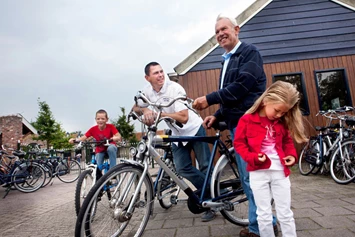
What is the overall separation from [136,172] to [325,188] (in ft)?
11.9

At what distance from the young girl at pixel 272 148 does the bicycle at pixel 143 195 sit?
2.01 feet

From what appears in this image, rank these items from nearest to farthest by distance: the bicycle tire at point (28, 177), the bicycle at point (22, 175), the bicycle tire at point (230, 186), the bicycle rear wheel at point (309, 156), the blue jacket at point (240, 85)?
the blue jacket at point (240, 85) < the bicycle tire at point (230, 186) < the bicycle rear wheel at point (309, 156) < the bicycle at point (22, 175) < the bicycle tire at point (28, 177)

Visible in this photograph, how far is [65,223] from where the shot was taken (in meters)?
3.37

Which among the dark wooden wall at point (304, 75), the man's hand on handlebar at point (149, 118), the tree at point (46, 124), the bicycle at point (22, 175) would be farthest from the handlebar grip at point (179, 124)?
the tree at point (46, 124)

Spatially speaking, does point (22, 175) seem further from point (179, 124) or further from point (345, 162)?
point (345, 162)

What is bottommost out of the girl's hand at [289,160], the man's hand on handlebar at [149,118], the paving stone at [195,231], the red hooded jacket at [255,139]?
the paving stone at [195,231]

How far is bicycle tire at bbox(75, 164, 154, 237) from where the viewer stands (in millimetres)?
1866

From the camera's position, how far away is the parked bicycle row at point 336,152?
179 inches

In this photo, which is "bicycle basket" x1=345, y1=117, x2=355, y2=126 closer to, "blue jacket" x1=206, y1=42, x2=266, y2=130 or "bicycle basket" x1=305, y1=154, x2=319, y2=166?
"bicycle basket" x1=305, y1=154, x2=319, y2=166

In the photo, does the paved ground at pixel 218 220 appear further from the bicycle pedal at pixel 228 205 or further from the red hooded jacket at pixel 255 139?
the red hooded jacket at pixel 255 139

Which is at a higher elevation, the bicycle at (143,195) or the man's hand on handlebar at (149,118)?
the man's hand on handlebar at (149,118)

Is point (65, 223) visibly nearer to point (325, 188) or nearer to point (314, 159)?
point (325, 188)

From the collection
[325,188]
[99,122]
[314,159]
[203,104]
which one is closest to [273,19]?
[314,159]

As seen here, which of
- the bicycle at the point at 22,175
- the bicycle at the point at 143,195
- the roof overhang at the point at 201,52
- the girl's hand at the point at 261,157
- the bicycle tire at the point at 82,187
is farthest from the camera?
the roof overhang at the point at 201,52
